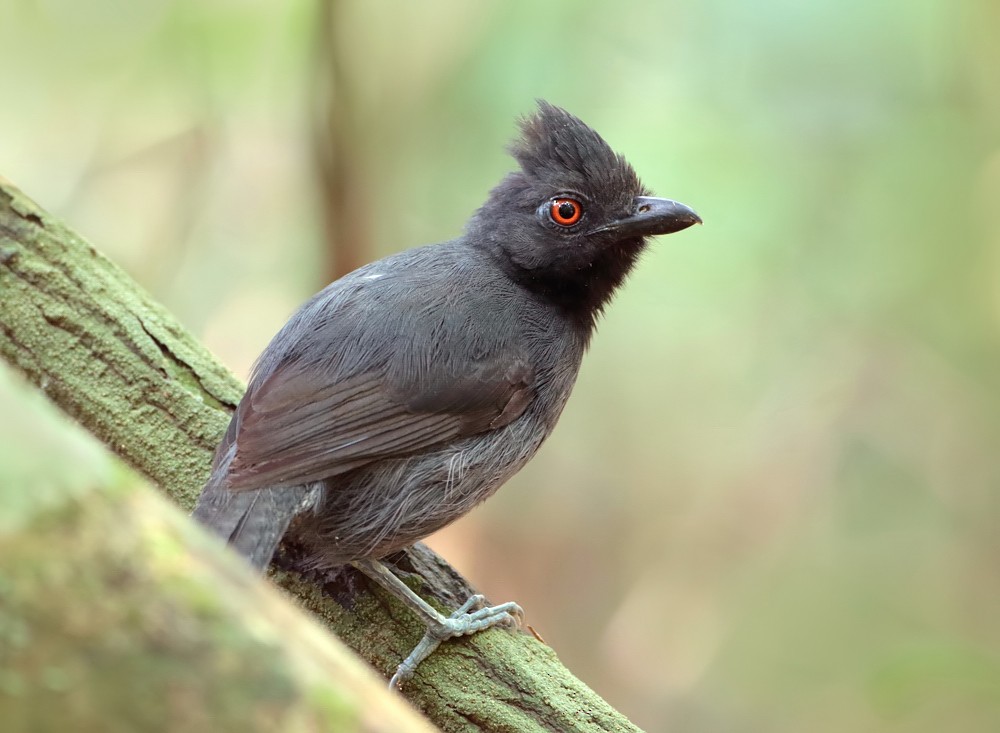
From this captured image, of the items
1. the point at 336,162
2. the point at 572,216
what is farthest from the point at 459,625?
the point at 336,162

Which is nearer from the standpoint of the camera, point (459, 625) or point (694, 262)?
point (459, 625)

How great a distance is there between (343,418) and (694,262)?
380 centimetres

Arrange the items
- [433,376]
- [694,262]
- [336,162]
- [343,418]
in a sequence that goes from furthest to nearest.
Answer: [694,262] → [336,162] → [433,376] → [343,418]

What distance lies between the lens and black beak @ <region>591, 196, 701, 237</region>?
3412 millimetres

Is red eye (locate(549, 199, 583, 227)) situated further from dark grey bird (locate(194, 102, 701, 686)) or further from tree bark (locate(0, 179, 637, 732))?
tree bark (locate(0, 179, 637, 732))

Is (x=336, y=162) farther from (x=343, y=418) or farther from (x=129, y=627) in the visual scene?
(x=129, y=627)

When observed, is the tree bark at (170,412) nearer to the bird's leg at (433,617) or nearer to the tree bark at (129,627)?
the bird's leg at (433,617)

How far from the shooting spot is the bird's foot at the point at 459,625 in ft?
9.70

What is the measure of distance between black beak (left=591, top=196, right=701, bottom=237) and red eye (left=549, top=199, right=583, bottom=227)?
9cm

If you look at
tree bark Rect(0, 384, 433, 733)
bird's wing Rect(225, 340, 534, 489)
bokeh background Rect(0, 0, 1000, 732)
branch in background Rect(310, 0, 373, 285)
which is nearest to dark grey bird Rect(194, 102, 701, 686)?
bird's wing Rect(225, 340, 534, 489)

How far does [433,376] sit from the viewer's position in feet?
9.93

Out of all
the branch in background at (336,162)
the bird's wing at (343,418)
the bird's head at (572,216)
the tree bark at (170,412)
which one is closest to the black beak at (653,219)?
the bird's head at (572,216)

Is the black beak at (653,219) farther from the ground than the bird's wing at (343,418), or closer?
farther from the ground

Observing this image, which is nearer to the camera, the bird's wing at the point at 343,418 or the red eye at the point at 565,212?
the bird's wing at the point at 343,418
